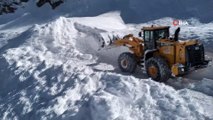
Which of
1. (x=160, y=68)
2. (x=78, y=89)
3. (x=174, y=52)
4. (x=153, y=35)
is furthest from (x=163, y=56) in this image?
(x=78, y=89)

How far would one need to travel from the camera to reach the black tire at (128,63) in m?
14.4

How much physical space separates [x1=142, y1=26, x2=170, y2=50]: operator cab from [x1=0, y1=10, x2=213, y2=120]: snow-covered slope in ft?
6.09

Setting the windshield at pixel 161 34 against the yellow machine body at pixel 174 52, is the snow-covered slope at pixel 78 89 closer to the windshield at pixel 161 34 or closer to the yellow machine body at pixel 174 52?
the yellow machine body at pixel 174 52

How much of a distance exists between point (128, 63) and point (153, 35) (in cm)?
149

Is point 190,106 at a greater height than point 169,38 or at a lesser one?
lesser

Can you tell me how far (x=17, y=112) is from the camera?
11.3m

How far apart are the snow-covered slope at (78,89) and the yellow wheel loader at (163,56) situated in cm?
85

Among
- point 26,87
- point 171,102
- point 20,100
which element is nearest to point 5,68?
point 26,87

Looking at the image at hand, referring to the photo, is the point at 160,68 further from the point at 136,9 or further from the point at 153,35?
the point at 136,9

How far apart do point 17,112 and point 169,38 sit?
601cm

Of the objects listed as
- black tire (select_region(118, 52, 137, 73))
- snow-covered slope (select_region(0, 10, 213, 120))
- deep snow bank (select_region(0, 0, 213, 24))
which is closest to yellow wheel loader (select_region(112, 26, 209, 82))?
black tire (select_region(118, 52, 137, 73))

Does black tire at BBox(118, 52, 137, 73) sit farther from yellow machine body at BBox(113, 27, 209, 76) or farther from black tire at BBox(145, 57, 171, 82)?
black tire at BBox(145, 57, 171, 82)

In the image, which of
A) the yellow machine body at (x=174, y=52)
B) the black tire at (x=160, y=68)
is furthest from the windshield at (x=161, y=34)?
the black tire at (x=160, y=68)

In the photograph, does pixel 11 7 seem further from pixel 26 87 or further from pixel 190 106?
pixel 190 106
